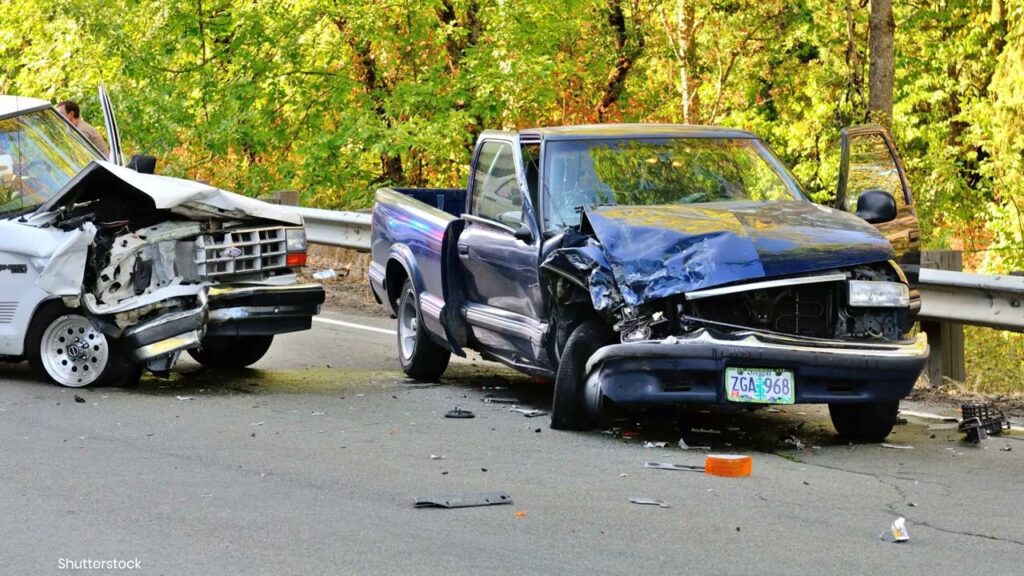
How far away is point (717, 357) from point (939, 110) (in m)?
19.4

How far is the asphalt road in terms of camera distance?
586 cm

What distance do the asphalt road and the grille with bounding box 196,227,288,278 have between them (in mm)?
891

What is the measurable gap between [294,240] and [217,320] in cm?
104

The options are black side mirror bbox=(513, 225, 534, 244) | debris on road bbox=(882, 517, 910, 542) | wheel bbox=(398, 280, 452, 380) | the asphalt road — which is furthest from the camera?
wheel bbox=(398, 280, 452, 380)

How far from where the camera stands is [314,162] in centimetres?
2219

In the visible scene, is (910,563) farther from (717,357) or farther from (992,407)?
(992,407)

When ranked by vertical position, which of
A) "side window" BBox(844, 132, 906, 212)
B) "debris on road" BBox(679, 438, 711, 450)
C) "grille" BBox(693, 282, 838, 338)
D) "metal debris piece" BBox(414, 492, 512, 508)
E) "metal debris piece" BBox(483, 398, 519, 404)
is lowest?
"metal debris piece" BBox(483, 398, 519, 404)

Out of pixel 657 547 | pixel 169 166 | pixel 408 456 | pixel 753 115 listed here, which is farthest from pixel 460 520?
pixel 753 115

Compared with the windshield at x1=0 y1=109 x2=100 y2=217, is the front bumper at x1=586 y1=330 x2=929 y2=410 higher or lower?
lower

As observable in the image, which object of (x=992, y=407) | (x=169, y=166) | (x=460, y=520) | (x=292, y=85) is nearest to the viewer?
(x=460, y=520)

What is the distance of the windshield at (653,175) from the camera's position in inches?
371

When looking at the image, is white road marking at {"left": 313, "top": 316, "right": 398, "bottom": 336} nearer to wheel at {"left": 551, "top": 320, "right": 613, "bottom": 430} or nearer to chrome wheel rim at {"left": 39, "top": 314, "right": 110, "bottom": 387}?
chrome wheel rim at {"left": 39, "top": 314, "right": 110, "bottom": 387}

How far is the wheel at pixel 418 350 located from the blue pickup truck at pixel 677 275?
0.67 ft

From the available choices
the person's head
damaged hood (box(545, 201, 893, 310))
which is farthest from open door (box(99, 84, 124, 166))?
the person's head
